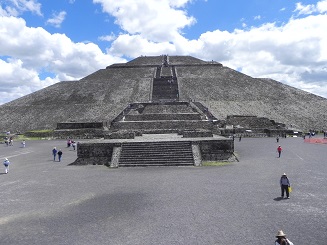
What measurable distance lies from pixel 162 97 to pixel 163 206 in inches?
1674

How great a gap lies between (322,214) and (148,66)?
206 feet

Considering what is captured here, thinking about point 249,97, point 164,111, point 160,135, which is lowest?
point 160,135

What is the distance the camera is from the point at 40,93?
191ft

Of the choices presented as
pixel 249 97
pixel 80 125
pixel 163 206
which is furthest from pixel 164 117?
pixel 163 206

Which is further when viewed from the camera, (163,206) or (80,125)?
(80,125)

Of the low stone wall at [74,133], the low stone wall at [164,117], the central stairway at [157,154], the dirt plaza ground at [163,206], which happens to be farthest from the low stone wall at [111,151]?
the low stone wall at [164,117]

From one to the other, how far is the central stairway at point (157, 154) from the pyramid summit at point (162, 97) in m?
23.5

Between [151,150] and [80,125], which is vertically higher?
[80,125]

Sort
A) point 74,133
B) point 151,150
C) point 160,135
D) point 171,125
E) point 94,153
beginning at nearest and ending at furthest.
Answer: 1. point 151,150
2. point 94,153
3. point 160,135
4. point 171,125
5. point 74,133

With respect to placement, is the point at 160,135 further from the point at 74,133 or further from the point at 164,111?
the point at 74,133

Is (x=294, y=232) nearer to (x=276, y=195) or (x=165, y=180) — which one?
(x=276, y=195)

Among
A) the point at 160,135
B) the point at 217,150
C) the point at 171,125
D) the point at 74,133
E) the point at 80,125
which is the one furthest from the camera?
the point at 80,125

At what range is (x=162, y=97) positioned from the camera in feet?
170

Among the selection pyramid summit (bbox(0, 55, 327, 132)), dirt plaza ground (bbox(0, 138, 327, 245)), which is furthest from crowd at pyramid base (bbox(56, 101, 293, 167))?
pyramid summit (bbox(0, 55, 327, 132))
